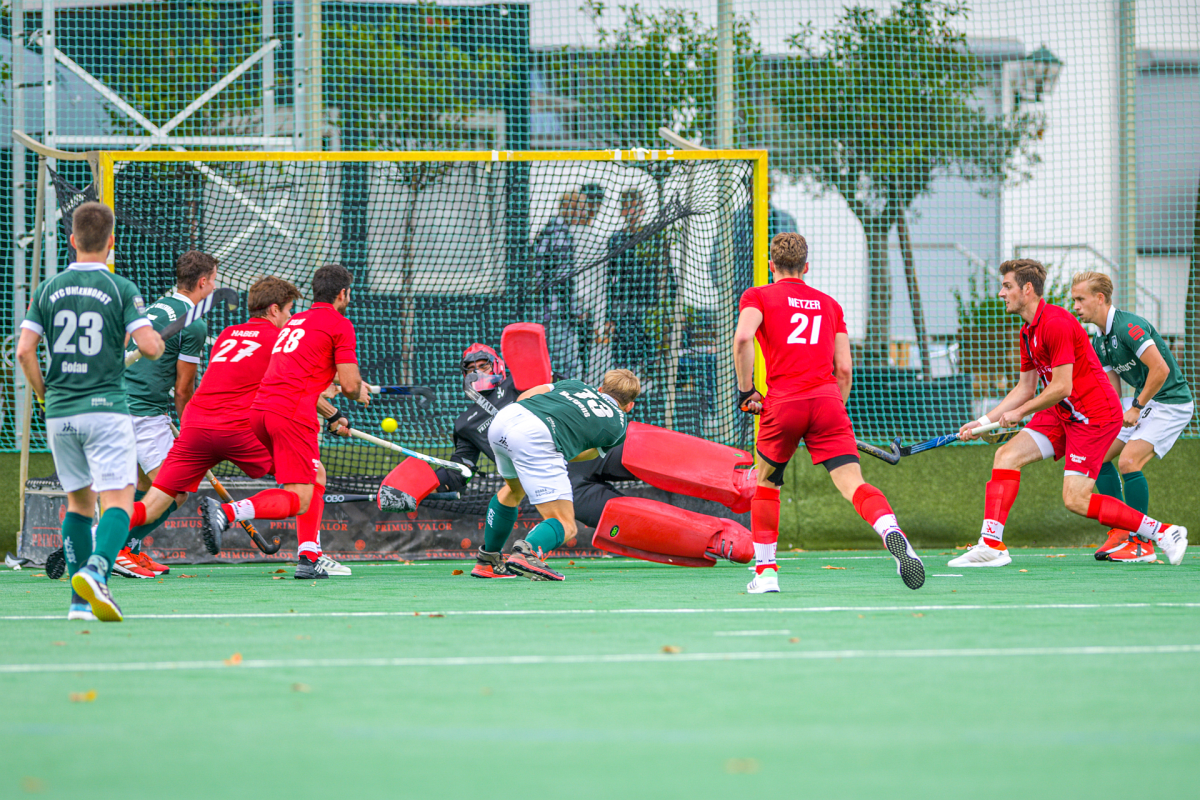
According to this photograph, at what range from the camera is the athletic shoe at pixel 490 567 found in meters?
7.46

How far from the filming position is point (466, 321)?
10.3 meters

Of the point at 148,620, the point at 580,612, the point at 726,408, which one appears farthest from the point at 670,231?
the point at 148,620

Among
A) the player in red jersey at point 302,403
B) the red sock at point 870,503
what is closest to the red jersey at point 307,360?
the player in red jersey at point 302,403

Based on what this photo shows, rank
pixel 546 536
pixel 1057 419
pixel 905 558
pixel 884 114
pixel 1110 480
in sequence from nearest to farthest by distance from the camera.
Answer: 1. pixel 905 558
2. pixel 546 536
3. pixel 1057 419
4. pixel 1110 480
5. pixel 884 114

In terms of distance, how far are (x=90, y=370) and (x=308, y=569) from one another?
2.62 m

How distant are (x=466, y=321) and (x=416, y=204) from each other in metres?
0.99

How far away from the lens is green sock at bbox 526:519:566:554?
22.5ft

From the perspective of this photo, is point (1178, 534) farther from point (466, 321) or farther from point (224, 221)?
point (224, 221)

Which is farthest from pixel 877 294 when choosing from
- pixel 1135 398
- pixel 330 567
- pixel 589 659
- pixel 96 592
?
pixel 589 659

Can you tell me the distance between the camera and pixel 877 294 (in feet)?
37.9

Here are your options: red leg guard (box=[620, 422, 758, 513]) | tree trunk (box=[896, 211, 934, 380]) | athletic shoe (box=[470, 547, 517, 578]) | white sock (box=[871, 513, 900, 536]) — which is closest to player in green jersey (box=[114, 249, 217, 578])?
athletic shoe (box=[470, 547, 517, 578])

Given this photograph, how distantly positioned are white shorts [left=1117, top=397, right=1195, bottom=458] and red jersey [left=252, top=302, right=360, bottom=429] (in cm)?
495

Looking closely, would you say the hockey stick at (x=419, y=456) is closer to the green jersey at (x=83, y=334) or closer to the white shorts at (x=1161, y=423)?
the green jersey at (x=83, y=334)

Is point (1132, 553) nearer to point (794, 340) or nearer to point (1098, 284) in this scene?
point (1098, 284)
